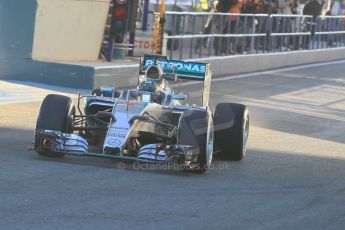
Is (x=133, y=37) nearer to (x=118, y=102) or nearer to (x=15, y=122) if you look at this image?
(x=15, y=122)

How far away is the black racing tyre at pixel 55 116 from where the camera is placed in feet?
26.0

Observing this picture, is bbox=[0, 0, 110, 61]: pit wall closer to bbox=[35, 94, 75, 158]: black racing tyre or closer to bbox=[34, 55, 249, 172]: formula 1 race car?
bbox=[34, 55, 249, 172]: formula 1 race car

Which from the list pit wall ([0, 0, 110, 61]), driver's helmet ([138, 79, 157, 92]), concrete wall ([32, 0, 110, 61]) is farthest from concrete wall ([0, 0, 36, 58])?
driver's helmet ([138, 79, 157, 92])

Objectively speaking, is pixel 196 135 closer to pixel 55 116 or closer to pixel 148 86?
pixel 148 86

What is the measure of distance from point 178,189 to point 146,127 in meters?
1.13

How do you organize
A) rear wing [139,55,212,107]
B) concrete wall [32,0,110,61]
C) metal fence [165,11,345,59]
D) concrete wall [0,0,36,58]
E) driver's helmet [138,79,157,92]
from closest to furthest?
1. driver's helmet [138,79,157,92]
2. rear wing [139,55,212,107]
3. concrete wall [0,0,36,58]
4. concrete wall [32,0,110,61]
5. metal fence [165,11,345,59]

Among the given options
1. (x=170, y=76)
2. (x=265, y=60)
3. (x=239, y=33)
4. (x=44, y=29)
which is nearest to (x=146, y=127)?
(x=170, y=76)

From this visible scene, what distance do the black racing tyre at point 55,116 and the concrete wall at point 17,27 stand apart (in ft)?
20.6

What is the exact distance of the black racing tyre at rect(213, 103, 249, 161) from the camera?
8766mm

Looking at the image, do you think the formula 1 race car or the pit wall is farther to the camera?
the pit wall

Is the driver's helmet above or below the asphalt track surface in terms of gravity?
above

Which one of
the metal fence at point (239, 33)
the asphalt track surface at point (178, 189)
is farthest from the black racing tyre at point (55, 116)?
the metal fence at point (239, 33)

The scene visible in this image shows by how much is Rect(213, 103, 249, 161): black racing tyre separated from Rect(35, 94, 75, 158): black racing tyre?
1.56m

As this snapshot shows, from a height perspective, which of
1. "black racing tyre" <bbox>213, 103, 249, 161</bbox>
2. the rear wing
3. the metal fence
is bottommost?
"black racing tyre" <bbox>213, 103, 249, 161</bbox>
